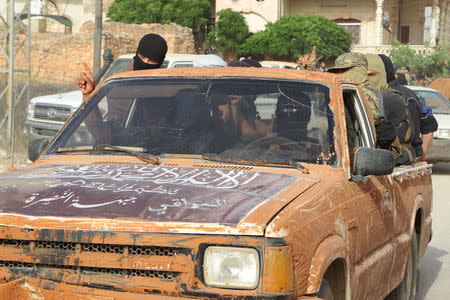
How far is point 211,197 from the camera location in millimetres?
4230

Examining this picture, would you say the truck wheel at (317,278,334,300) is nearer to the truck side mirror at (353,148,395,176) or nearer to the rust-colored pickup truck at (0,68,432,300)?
the rust-colored pickup truck at (0,68,432,300)

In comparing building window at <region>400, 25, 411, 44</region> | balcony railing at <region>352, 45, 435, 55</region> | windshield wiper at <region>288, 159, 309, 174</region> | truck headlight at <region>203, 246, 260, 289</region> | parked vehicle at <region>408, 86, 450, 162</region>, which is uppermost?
building window at <region>400, 25, 411, 44</region>

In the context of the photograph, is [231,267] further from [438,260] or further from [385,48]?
[385,48]

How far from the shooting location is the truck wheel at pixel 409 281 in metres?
6.73

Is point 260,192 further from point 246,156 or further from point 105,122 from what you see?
point 105,122

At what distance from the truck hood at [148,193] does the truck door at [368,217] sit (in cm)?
55

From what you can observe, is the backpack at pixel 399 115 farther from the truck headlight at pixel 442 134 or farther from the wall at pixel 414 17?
the wall at pixel 414 17

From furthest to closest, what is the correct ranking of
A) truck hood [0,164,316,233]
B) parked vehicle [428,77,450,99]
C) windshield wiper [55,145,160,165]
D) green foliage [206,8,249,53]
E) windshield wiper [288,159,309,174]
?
green foliage [206,8,249,53]
parked vehicle [428,77,450,99]
windshield wiper [55,145,160,165]
windshield wiper [288,159,309,174]
truck hood [0,164,316,233]

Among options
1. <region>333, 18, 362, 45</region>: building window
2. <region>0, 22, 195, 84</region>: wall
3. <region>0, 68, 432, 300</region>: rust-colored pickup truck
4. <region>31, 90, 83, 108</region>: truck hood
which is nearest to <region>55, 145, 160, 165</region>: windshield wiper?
<region>0, 68, 432, 300</region>: rust-colored pickup truck

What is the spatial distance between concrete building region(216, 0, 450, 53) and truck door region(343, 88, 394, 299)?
2111 inches

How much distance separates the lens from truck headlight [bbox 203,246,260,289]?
12.6ft

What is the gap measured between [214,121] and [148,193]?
1.19m

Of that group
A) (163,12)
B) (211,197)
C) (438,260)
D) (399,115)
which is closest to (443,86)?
(438,260)

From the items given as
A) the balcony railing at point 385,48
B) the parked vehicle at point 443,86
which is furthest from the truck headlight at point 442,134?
the balcony railing at point 385,48
